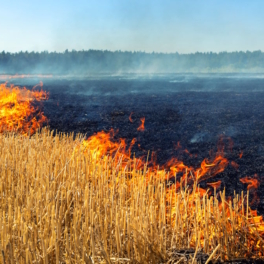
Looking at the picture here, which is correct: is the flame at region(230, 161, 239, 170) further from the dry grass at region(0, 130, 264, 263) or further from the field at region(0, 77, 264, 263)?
the dry grass at region(0, 130, 264, 263)

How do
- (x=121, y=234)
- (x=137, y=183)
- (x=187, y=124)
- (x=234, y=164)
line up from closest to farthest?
(x=121, y=234), (x=137, y=183), (x=234, y=164), (x=187, y=124)

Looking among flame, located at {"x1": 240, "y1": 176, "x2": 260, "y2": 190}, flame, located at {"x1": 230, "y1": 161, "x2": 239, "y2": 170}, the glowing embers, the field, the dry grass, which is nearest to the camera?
the dry grass

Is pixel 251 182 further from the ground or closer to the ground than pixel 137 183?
closer to the ground

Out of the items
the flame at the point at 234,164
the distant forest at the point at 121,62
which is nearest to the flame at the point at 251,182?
the flame at the point at 234,164

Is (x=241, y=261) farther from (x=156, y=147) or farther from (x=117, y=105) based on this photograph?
(x=117, y=105)

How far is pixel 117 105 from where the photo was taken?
1541cm

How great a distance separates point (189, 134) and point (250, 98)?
26.5 feet

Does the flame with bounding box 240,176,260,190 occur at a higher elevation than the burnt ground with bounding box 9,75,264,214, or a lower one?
lower

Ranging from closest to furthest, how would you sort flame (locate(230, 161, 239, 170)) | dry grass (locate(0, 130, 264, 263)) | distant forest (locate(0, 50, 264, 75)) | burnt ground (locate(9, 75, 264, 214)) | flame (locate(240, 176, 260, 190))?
dry grass (locate(0, 130, 264, 263)) < flame (locate(240, 176, 260, 190)) < flame (locate(230, 161, 239, 170)) < burnt ground (locate(9, 75, 264, 214)) < distant forest (locate(0, 50, 264, 75))

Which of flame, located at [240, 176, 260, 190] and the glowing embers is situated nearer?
flame, located at [240, 176, 260, 190]

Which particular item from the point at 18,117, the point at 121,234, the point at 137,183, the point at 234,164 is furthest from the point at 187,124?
the point at 121,234

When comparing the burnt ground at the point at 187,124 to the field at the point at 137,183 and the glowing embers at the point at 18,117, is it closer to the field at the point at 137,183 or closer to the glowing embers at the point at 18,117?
the field at the point at 137,183

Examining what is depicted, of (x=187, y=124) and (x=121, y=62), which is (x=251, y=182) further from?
(x=121, y=62)

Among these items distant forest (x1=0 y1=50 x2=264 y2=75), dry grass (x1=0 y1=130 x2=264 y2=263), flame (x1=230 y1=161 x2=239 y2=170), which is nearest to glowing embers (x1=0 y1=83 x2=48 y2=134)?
flame (x1=230 y1=161 x2=239 y2=170)
